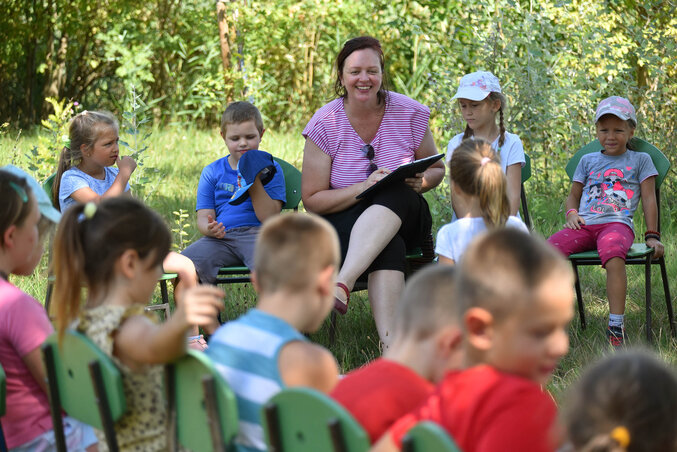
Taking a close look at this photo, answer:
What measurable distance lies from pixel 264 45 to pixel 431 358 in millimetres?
9780

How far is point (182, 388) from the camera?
2.00m

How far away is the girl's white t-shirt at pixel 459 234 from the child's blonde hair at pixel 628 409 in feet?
6.76

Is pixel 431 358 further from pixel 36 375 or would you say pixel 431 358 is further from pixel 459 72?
pixel 459 72

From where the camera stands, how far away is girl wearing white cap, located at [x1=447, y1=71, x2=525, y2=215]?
15.2 ft

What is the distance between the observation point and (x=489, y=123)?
15.5ft

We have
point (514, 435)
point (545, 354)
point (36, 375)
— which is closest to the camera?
point (514, 435)

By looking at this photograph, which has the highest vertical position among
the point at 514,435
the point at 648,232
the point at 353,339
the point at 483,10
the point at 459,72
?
the point at 483,10

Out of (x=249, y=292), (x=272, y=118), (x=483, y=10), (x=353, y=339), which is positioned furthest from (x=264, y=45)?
(x=353, y=339)

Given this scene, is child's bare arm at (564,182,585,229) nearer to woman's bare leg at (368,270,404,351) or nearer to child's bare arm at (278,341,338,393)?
woman's bare leg at (368,270,404,351)

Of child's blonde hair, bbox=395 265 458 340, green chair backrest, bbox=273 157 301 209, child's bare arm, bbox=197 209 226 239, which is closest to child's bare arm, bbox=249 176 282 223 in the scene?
child's bare arm, bbox=197 209 226 239

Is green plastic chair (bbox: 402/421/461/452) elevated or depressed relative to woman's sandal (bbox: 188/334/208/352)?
elevated

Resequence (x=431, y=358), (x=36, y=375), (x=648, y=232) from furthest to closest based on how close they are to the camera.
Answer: (x=648, y=232) → (x=36, y=375) → (x=431, y=358)

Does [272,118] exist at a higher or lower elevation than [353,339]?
higher

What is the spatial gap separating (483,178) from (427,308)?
65.0 inches
